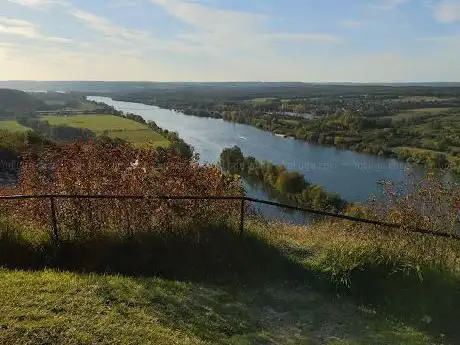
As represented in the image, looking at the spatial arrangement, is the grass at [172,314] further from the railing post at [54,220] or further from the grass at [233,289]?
the railing post at [54,220]

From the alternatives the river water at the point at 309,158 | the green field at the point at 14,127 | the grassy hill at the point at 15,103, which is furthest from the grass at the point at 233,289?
the grassy hill at the point at 15,103

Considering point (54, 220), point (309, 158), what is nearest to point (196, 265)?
point (54, 220)

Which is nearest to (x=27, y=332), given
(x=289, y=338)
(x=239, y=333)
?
(x=239, y=333)

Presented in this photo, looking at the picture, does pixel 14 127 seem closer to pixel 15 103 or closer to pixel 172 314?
pixel 15 103

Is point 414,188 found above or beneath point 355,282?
above

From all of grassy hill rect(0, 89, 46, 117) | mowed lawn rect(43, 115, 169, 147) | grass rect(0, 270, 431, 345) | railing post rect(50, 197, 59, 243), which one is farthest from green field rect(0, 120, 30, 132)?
grass rect(0, 270, 431, 345)

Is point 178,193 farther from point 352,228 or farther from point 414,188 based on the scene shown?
point 414,188
